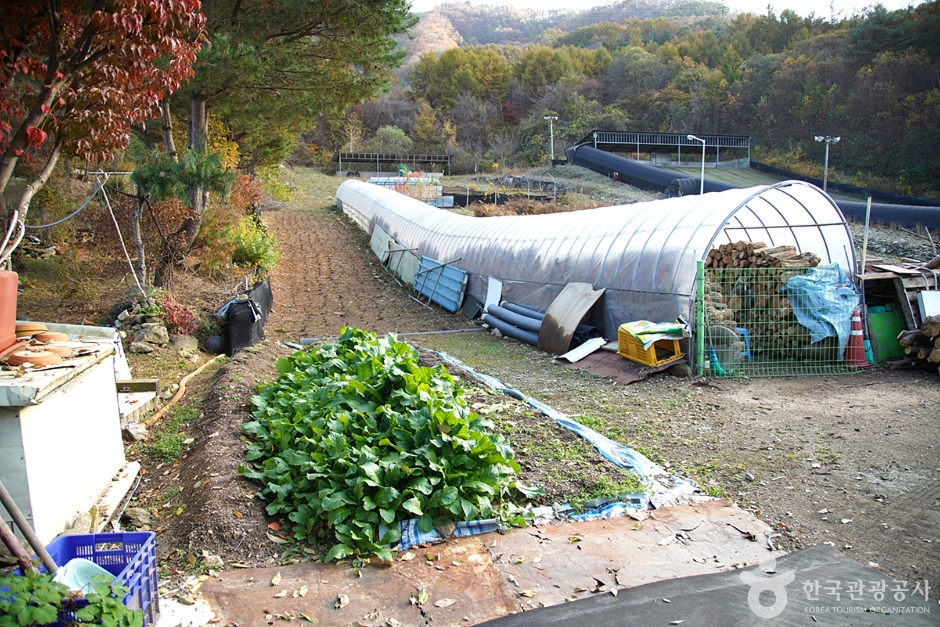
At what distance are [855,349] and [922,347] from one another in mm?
804

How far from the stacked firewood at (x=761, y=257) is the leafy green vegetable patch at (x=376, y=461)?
5.80 m

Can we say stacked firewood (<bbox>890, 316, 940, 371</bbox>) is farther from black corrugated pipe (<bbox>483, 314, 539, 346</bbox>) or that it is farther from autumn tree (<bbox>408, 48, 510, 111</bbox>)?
autumn tree (<bbox>408, 48, 510, 111</bbox>)

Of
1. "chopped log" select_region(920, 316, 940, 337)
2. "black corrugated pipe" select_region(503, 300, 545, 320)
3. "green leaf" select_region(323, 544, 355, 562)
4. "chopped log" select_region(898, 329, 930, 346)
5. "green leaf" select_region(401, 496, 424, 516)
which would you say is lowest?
"black corrugated pipe" select_region(503, 300, 545, 320)

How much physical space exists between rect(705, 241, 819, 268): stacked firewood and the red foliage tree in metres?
7.53

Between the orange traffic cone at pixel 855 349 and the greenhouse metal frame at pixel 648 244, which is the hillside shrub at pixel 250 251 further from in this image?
the orange traffic cone at pixel 855 349

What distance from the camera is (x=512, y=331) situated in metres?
11.5

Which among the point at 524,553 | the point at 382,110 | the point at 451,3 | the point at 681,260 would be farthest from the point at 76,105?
the point at 451,3

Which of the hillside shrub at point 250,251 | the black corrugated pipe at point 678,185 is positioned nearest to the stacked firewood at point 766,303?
the hillside shrub at point 250,251

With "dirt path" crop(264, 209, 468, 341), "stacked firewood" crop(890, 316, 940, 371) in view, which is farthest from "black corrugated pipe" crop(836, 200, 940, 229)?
"dirt path" crop(264, 209, 468, 341)

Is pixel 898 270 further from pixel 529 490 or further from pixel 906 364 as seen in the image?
pixel 529 490

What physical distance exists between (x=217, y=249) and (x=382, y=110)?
5793cm

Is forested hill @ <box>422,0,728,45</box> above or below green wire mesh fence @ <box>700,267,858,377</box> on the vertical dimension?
above

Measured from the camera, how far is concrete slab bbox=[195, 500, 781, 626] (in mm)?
3346

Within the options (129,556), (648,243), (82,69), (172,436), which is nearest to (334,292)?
(648,243)
